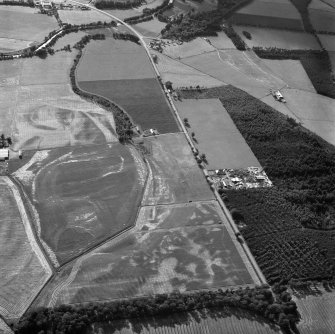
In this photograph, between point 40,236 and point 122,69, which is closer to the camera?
point 40,236

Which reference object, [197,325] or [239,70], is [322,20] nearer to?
[239,70]

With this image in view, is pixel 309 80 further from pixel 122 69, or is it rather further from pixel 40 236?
pixel 40 236

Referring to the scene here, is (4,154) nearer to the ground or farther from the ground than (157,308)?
nearer to the ground

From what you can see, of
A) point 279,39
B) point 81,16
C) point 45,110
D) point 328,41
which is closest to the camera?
point 45,110

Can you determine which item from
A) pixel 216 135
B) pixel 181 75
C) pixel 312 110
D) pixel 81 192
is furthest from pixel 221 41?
pixel 81 192

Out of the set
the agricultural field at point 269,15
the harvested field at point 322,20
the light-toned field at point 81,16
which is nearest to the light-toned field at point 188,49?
the agricultural field at point 269,15

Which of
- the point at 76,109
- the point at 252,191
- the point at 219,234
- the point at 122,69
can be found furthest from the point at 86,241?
the point at 122,69
